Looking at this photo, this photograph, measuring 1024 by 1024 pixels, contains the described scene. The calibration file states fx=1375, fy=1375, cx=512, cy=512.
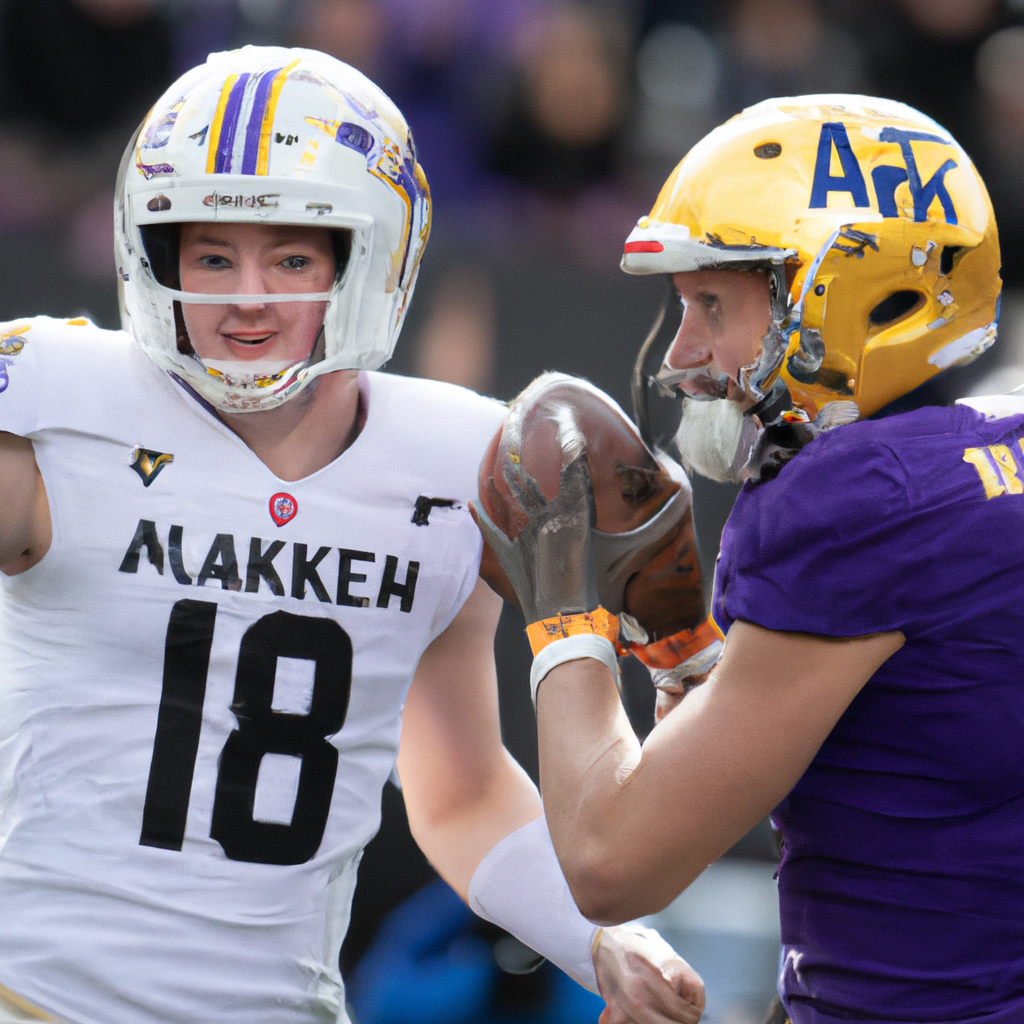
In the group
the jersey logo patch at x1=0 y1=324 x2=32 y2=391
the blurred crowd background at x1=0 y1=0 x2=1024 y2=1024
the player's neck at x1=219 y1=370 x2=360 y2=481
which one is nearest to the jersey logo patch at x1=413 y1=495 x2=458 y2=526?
the player's neck at x1=219 y1=370 x2=360 y2=481

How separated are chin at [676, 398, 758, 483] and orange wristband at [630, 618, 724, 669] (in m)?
0.33

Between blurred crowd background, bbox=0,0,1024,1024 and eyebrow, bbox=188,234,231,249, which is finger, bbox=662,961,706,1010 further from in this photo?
blurred crowd background, bbox=0,0,1024,1024

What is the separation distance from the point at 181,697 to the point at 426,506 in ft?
1.56

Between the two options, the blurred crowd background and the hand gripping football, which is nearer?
the hand gripping football

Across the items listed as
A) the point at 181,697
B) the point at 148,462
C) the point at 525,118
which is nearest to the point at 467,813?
the point at 181,697

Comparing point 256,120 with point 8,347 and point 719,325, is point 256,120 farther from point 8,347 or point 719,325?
point 719,325

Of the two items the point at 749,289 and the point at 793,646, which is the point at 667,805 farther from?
the point at 749,289

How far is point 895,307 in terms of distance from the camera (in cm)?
175

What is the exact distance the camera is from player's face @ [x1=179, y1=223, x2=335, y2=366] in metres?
2.07

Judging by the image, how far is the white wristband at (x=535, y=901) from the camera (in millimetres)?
2156

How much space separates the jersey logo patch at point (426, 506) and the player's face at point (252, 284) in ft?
0.97

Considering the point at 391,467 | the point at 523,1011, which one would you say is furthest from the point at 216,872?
the point at 523,1011

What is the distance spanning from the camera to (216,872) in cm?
197

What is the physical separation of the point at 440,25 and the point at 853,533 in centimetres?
383
